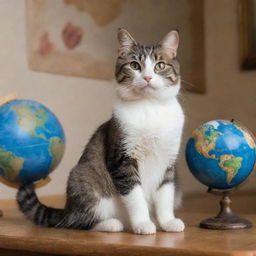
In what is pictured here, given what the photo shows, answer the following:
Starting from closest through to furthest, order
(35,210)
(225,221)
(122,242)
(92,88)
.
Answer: (122,242) < (225,221) < (35,210) < (92,88)

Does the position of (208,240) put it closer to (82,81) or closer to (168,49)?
(168,49)

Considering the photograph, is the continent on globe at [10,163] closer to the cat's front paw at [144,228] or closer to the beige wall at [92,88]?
the cat's front paw at [144,228]

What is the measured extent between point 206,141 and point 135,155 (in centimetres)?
20

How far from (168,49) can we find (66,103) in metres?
1.29

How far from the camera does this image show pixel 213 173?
1315 millimetres

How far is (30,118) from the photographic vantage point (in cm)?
158

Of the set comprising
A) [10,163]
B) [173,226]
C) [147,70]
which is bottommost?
[173,226]

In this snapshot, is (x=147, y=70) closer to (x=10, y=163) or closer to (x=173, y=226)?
(x=173, y=226)

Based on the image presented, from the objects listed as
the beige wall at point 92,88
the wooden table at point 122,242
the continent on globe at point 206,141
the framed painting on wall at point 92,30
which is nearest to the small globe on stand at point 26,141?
the wooden table at point 122,242

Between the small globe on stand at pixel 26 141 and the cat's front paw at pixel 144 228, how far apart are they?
48cm

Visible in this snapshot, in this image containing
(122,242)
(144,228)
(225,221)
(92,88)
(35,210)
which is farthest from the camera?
(92,88)

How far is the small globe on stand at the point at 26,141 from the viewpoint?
1.56 metres

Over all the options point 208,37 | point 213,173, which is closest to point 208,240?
point 213,173

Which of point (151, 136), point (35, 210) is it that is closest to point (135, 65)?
point (151, 136)
